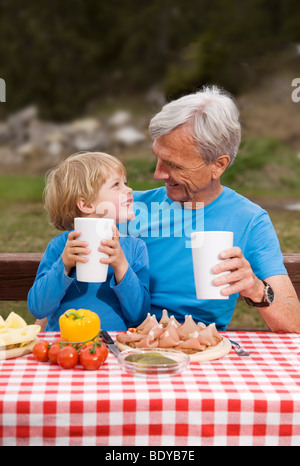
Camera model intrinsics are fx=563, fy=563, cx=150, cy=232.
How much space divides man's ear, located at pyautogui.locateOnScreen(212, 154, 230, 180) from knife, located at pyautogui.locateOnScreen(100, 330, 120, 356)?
2.63ft

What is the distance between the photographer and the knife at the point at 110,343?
56.7 inches

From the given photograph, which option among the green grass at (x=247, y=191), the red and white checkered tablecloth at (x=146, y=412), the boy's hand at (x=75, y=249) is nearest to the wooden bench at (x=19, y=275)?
the boy's hand at (x=75, y=249)

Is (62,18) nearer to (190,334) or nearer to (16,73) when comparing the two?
(16,73)

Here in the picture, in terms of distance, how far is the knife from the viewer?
1440 mm

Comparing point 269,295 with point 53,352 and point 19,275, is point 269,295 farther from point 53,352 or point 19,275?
point 19,275

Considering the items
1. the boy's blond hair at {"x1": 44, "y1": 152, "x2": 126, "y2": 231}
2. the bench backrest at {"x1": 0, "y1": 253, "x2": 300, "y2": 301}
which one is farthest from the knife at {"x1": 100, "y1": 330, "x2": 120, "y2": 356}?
the bench backrest at {"x1": 0, "y1": 253, "x2": 300, "y2": 301}

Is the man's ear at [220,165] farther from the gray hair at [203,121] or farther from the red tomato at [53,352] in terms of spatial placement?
the red tomato at [53,352]

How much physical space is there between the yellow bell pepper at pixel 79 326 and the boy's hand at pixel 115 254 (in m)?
0.16

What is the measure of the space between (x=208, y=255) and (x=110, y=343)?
358mm

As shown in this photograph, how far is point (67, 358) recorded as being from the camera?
1.31 meters

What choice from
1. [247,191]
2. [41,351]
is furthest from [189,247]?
[247,191]

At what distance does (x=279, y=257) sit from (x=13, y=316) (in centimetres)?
97

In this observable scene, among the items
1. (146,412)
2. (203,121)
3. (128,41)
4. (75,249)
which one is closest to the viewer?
(146,412)

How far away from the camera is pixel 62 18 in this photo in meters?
→ 10.0
